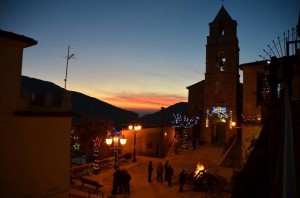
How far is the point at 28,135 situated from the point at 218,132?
28.1 meters

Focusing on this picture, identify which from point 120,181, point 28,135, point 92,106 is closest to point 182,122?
point 120,181

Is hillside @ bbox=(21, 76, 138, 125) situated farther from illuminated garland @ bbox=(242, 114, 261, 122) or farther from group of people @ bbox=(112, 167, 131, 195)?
group of people @ bbox=(112, 167, 131, 195)

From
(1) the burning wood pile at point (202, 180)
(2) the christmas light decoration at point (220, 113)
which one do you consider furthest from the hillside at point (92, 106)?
(1) the burning wood pile at point (202, 180)

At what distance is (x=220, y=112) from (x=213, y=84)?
13.1 ft

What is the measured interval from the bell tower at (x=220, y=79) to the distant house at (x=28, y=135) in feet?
81.1

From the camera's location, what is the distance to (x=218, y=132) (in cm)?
3375

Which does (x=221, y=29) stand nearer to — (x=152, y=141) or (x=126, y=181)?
(x=152, y=141)

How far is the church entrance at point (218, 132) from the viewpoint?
33281mm

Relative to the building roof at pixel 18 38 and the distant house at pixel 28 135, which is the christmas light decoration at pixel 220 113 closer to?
the distant house at pixel 28 135

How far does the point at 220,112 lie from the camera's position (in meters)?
32.7

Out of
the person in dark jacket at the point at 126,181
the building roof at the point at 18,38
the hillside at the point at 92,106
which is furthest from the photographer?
the hillside at the point at 92,106

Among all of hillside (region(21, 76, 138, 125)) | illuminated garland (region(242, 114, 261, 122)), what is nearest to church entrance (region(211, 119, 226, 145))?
illuminated garland (region(242, 114, 261, 122))

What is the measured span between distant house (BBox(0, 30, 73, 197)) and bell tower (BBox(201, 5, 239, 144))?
24.7 meters

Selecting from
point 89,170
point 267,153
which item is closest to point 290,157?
point 267,153
